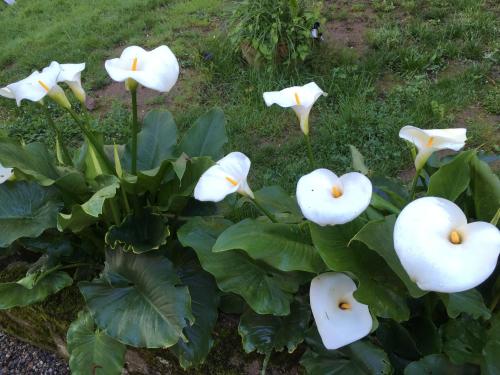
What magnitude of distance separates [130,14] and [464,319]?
4.34 metres

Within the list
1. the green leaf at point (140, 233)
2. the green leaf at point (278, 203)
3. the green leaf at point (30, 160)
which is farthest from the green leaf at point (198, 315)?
the green leaf at point (30, 160)

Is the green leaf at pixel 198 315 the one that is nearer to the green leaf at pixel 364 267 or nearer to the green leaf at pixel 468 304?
the green leaf at pixel 364 267

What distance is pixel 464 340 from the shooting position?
1.21m

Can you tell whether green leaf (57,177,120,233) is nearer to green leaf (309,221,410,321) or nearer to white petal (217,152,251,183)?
white petal (217,152,251,183)

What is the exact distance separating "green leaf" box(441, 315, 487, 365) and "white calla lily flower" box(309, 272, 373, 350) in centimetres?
22

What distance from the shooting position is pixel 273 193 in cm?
165

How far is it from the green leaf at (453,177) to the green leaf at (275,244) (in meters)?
0.36

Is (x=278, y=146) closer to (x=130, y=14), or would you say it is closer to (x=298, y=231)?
(x=298, y=231)

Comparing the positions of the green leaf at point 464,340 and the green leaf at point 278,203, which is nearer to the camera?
the green leaf at point 464,340

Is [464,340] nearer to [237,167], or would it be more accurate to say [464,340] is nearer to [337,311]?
[337,311]

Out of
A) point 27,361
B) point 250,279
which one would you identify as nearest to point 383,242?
point 250,279

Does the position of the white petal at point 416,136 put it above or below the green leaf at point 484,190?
above

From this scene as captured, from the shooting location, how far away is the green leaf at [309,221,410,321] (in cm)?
119

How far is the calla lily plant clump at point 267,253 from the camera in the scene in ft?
3.66
